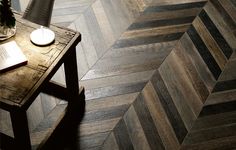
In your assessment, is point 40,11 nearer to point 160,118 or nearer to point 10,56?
point 10,56

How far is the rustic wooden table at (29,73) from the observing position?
6.25ft

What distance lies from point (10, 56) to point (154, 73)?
107 centimetres

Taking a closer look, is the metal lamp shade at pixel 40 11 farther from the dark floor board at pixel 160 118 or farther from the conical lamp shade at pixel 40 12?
the dark floor board at pixel 160 118

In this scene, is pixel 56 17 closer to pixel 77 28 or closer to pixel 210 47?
pixel 77 28

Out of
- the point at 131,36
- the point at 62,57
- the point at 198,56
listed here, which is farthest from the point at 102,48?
the point at 62,57

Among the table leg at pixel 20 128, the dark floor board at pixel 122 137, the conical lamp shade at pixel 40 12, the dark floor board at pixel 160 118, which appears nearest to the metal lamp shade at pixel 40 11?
the conical lamp shade at pixel 40 12

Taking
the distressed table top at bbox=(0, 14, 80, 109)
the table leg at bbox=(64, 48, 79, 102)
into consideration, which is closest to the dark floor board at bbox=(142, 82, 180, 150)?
the table leg at bbox=(64, 48, 79, 102)

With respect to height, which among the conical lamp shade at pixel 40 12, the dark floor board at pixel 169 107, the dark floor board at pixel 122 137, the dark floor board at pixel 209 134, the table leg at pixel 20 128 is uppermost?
the conical lamp shade at pixel 40 12

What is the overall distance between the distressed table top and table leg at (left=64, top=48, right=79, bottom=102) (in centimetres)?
9

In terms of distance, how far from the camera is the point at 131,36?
3.03 metres

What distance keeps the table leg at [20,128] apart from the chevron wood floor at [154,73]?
34 centimetres

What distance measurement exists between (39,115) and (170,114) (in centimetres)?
79

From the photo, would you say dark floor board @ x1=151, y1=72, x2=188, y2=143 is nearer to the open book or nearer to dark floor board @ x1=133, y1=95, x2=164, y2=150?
dark floor board @ x1=133, y1=95, x2=164, y2=150

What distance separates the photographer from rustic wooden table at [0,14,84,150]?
1906 millimetres
